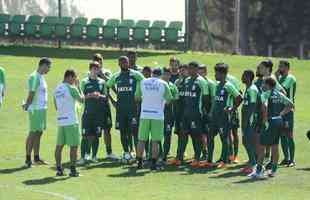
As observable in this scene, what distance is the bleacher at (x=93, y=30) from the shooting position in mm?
41438

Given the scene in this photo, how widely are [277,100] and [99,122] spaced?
12.7 feet

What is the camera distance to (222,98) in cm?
2061

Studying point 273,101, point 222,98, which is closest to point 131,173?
point 222,98

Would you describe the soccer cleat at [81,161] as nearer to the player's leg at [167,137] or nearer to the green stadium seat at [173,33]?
the player's leg at [167,137]

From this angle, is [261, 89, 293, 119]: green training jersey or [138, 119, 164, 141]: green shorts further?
[138, 119, 164, 141]: green shorts

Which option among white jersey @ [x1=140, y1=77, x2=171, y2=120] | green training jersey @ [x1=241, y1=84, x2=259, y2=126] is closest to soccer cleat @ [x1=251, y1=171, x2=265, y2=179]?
green training jersey @ [x1=241, y1=84, x2=259, y2=126]

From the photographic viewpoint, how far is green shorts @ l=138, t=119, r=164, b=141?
66.3 ft

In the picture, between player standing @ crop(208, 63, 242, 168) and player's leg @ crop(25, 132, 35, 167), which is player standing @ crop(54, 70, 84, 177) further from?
player standing @ crop(208, 63, 242, 168)

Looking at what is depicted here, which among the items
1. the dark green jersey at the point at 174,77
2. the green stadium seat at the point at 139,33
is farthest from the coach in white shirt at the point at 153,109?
the green stadium seat at the point at 139,33

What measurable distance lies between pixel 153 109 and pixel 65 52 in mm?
20839

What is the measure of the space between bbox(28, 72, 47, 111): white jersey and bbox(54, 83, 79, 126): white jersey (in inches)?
52.6

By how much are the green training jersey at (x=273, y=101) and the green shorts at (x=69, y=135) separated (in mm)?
3415

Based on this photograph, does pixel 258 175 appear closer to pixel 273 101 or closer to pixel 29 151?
pixel 273 101

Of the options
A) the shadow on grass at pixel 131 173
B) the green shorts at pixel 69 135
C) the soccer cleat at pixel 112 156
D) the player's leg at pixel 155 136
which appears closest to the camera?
the green shorts at pixel 69 135
